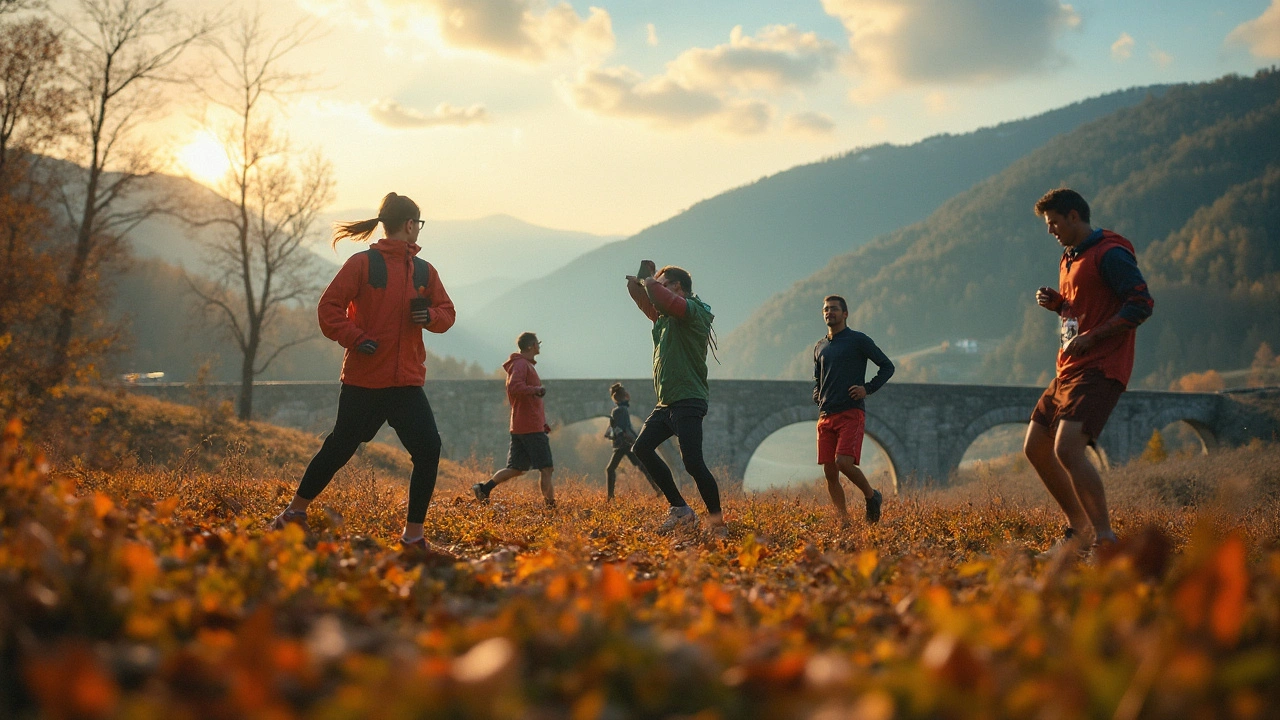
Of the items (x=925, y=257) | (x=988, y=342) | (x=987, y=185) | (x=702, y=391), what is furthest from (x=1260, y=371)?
(x=702, y=391)

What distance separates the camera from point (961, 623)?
4.58 ft

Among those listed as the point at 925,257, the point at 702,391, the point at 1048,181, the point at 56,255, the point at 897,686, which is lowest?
the point at 897,686

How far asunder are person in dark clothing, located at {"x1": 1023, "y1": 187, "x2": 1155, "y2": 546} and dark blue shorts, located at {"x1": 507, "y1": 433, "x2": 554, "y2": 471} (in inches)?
173

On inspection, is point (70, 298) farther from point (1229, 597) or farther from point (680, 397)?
point (1229, 597)

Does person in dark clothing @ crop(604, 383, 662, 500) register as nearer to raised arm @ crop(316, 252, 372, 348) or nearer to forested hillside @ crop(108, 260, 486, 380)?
raised arm @ crop(316, 252, 372, 348)

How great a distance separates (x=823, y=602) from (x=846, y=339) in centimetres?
412

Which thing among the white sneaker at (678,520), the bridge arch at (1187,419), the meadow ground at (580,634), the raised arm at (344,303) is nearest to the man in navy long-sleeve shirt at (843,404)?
the white sneaker at (678,520)

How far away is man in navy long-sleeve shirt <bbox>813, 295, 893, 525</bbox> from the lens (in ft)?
20.0

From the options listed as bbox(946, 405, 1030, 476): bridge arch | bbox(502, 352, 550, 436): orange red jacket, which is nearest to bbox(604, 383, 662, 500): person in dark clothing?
bbox(502, 352, 550, 436): orange red jacket

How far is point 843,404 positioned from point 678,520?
172 centimetres

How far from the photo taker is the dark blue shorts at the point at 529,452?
25.3 feet

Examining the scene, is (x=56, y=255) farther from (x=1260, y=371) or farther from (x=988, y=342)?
(x=988, y=342)

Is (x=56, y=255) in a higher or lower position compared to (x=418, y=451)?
higher

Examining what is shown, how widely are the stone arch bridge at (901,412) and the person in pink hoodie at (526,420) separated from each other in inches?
795
